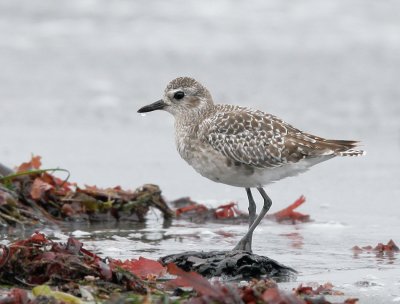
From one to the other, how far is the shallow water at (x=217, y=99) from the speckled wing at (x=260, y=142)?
615mm

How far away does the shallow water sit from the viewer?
6.71m

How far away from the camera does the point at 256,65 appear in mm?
12695

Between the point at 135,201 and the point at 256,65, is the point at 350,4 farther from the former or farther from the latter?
the point at 135,201

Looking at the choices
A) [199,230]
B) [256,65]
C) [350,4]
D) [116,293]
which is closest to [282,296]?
[116,293]

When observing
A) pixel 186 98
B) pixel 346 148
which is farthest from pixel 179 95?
pixel 346 148

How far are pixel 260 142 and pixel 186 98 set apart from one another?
767 millimetres

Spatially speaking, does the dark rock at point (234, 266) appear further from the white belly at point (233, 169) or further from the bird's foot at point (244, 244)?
the white belly at point (233, 169)

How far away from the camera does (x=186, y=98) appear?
23.2 feet

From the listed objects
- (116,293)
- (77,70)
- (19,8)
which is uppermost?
(19,8)

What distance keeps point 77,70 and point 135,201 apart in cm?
554

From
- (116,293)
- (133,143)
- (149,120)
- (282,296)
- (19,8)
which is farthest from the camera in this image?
(19,8)

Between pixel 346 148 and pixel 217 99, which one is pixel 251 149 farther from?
pixel 217 99

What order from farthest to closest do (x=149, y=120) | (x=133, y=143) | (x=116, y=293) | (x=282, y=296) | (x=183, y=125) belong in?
(x=149, y=120) → (x=133, y=143) → (x=183, y=125) → (x=116, y=293) → (x=282, y=296)

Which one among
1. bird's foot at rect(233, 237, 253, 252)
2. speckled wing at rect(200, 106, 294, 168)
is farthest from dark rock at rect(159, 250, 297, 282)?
speckled wing at rect(200, 106, 294, 168)
